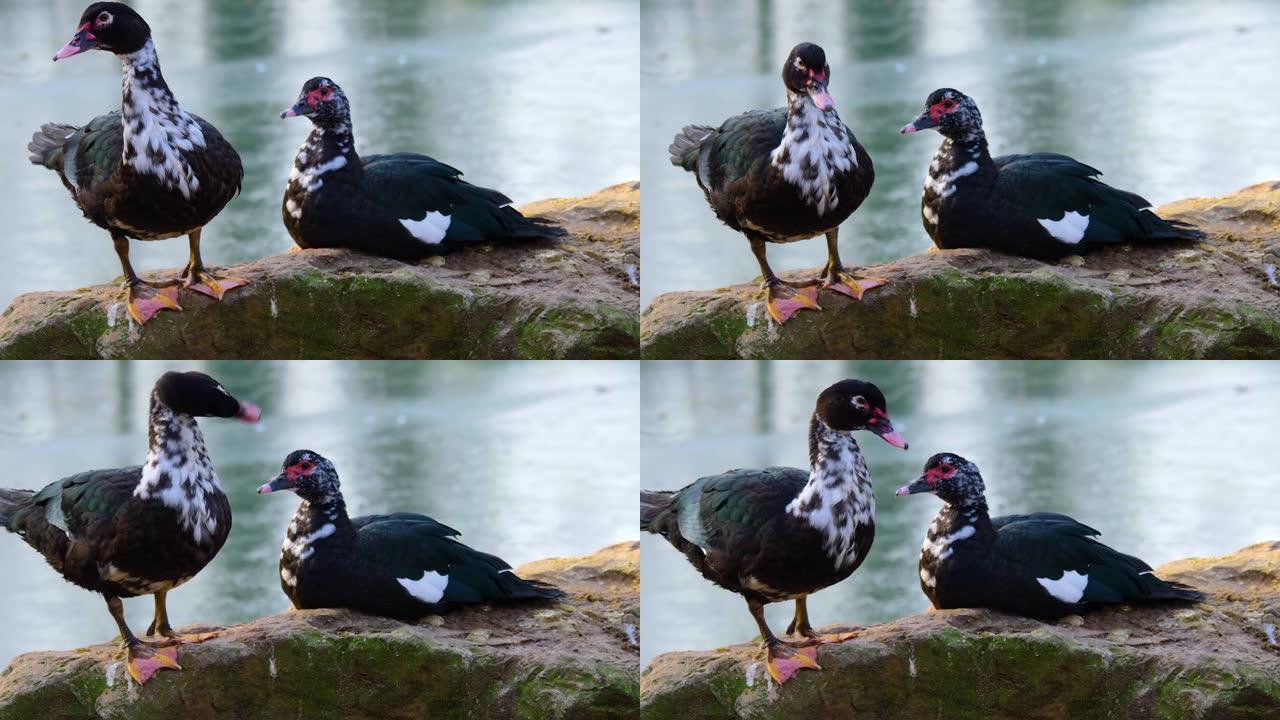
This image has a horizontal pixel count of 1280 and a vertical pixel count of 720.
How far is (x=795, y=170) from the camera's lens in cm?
682

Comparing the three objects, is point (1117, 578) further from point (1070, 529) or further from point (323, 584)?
point (323, 584)

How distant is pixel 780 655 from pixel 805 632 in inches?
6.9

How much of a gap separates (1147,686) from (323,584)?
2.78 m

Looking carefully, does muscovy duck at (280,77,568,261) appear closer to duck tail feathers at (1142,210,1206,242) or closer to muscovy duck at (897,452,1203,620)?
muscovy duck at (897,452,1203,620)

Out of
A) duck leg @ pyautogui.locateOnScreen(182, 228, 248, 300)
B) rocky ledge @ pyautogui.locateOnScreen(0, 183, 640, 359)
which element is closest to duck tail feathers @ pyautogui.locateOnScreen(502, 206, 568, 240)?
rocky ledge @ pyautogui.locateOnScreen(0, 183, 640, 359)

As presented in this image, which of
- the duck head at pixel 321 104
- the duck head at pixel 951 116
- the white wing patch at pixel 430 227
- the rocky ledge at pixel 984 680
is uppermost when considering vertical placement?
the duck head at pixel 321 104

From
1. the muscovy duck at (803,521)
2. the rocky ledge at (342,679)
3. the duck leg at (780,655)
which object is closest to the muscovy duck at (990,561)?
the muscovy duck at (803,521)

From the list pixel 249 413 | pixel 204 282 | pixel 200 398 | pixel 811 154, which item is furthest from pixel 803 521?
pixel 204 282

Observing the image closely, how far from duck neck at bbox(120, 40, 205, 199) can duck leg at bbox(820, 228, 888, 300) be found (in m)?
2.24

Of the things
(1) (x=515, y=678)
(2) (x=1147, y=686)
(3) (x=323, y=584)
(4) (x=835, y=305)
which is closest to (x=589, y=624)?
(1) (x=515, y=678)

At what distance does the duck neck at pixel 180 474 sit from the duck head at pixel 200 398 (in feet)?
0.18

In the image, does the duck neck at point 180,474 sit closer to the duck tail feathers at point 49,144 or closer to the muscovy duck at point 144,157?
the muscovy duck at point 144,157

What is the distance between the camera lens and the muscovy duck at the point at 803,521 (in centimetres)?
646

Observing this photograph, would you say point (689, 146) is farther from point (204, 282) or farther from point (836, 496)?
point (204, 282)
